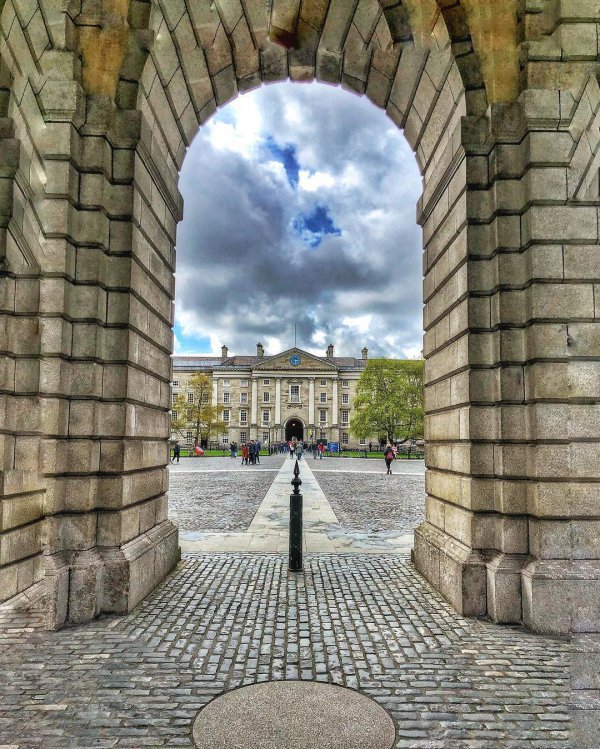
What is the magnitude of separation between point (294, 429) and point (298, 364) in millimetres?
12372

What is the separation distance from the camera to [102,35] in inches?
235

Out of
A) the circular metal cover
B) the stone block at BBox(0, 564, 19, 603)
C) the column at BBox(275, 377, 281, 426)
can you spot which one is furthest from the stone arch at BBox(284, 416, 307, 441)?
the circular metal cover

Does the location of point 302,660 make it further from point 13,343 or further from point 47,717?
point 13,343

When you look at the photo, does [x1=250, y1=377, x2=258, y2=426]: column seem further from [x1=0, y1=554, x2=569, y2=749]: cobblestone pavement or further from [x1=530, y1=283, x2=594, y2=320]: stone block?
[x1=530, y1=283, x2=594, y2=320]: stone block

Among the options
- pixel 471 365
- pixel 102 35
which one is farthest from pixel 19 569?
pixel 102 35

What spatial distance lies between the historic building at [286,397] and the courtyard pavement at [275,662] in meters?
96.0

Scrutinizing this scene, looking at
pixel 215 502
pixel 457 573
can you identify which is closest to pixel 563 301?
pixel 457 573

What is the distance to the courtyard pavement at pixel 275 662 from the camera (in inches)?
136

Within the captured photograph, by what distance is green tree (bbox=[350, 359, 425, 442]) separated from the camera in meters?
64.6

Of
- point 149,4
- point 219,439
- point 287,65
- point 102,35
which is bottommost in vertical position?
point 219,439

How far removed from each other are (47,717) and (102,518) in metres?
2.46

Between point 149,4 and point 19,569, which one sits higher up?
point 149,4

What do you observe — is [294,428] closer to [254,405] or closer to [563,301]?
[254,405]

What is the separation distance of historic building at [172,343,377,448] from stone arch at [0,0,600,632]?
316 ft
